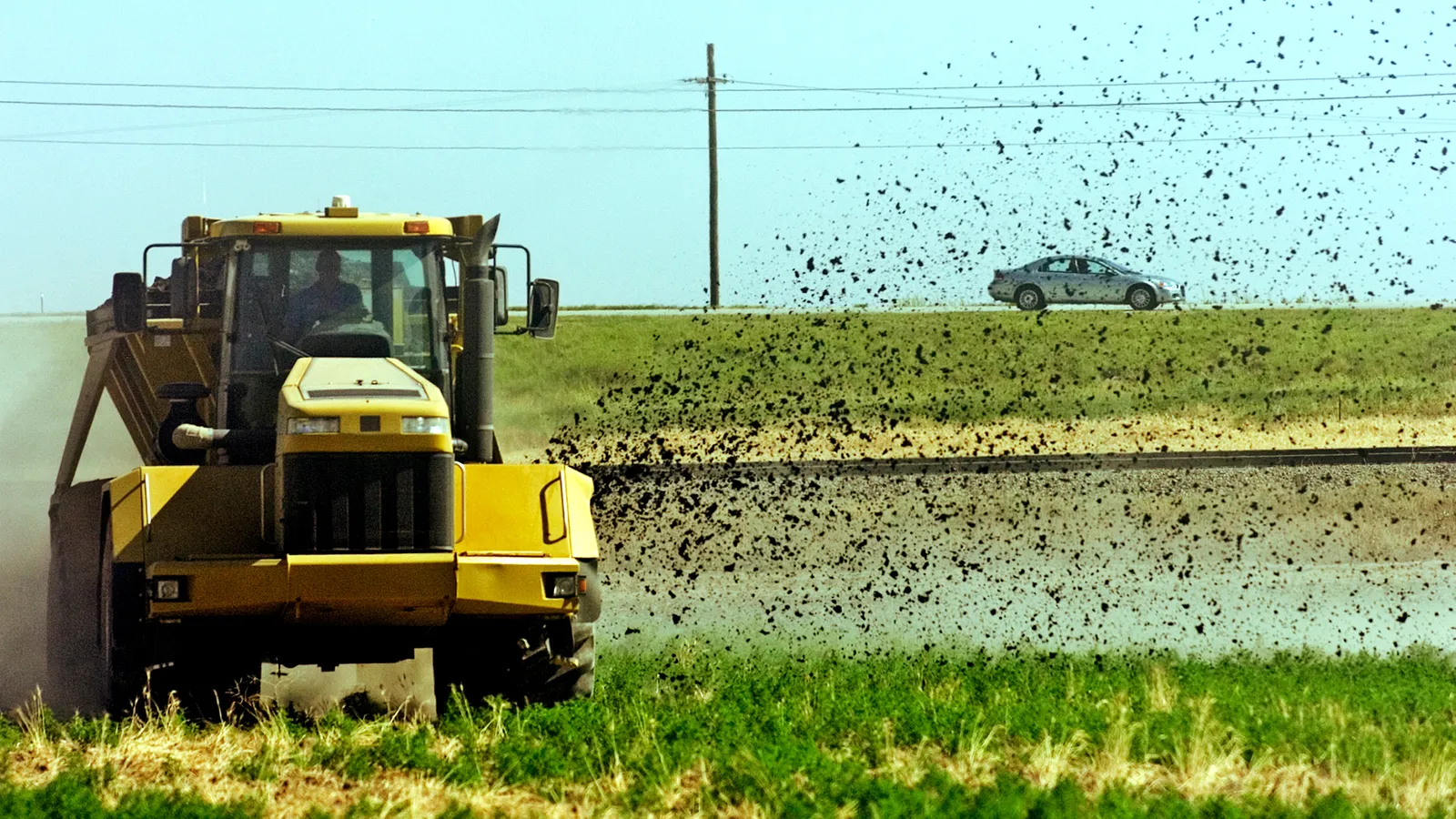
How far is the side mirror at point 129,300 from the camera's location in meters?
10.4

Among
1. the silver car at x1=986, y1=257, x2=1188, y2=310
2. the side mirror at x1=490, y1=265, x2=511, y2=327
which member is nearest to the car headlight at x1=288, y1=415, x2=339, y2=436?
the side mirror at x1=490, y1=265, x2=511, y2=327

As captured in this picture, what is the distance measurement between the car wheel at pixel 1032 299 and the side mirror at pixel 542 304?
3163 cm

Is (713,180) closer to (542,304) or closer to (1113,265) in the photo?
(1113,265)

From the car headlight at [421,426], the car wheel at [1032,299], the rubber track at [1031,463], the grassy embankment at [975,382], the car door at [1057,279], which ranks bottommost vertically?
the rubber track at [1031,463]

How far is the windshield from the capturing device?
10305 millimetres

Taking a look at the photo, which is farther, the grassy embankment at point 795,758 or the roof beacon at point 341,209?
the roof beacon at point 341,209

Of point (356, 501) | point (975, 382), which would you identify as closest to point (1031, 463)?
point (975, 382)

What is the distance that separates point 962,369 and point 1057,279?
778 centimetres

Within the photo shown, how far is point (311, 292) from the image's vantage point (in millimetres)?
10445

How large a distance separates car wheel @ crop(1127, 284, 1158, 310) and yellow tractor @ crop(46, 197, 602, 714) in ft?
103

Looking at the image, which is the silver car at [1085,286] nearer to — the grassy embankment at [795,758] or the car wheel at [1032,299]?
the car wheel at [1032,299]

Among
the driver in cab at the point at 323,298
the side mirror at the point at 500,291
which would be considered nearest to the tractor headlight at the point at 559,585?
the side mirror at the point at 500,291

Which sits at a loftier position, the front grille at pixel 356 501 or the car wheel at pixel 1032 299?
the car wheel at pixel 1032 299

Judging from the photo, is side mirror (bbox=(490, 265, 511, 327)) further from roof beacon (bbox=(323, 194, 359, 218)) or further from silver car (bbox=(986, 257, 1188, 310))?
silver car (bbox=(986, 257, 1188, 310))
